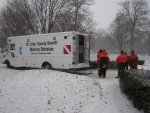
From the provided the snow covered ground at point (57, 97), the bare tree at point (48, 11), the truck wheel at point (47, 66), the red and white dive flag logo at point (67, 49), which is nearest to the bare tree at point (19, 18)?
the bare tree at point (48, 11)

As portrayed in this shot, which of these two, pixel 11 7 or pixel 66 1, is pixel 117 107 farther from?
pixel 11 7

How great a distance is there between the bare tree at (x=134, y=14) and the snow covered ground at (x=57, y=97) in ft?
105

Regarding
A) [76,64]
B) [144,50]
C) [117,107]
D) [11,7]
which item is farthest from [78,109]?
[144,50]

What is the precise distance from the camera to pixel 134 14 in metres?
40.2

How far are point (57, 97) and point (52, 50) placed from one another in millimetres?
6460

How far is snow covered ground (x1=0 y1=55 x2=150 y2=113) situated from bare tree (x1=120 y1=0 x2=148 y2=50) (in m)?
32.1

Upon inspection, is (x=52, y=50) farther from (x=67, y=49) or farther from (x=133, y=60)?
(x=133, y=60)

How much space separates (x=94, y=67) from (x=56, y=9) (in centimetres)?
946

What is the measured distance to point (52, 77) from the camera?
342 inches

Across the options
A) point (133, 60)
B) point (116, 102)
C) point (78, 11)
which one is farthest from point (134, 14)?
point (116, 102)

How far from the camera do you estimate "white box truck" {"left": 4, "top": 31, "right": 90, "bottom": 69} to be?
12039mm

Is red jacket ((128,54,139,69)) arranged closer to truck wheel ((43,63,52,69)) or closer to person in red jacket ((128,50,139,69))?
person in red jacket ((128,50,139,69))

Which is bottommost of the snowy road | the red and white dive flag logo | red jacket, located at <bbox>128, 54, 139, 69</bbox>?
the snowy road

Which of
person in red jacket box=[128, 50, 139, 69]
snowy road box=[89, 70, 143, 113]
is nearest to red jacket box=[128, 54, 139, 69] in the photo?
person in red jacket box=[128, 50, 139, 69]
